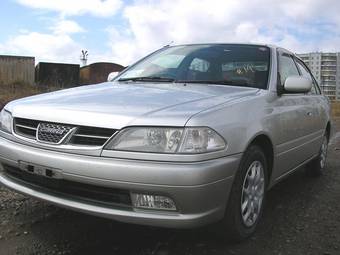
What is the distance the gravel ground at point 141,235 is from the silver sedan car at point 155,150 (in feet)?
0.69

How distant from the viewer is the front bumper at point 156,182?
2.80 meters

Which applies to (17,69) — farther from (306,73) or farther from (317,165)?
(317,165)

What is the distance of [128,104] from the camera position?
10.5ft

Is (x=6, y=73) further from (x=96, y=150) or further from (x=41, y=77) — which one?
(x=96, y=150)

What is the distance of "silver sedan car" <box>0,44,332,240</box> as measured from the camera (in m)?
2.85

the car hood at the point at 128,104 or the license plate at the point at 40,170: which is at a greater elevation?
the car hood at the point at 128,104

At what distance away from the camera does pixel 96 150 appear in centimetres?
292

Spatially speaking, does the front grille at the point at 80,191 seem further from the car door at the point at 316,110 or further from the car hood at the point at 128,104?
the car door at the point at 316,110

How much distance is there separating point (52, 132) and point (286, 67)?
8.87 feet

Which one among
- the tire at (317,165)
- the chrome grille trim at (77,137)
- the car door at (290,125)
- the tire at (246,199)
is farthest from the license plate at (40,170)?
the tire at (317,165)

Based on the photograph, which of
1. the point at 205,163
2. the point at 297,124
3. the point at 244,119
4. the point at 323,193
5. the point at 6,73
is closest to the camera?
the point at 205,163

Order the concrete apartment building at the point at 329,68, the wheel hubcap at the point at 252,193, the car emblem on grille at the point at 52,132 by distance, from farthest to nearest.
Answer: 1. the concrete apartment building at the point at 329,68
2. the wheel hubcap at the point at 252,193
3. the car emblem on grille at the point at 52,132

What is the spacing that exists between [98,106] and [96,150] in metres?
0.36

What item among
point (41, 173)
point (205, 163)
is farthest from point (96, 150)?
point (205, 163)
